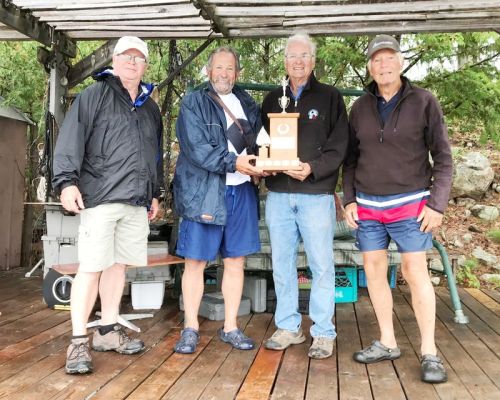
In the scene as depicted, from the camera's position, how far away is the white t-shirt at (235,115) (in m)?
3.32

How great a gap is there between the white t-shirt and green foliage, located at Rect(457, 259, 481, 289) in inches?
162

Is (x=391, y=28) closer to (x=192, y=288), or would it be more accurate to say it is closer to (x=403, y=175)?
(x=403, y=175)

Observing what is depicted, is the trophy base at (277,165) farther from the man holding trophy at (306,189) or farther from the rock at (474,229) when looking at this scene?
the rock at (474,229)

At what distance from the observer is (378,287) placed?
10.3 feet

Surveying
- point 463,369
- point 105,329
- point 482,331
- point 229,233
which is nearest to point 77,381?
point 105,329

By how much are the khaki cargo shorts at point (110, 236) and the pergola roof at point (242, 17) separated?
5.62 ft

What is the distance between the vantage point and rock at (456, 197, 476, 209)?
8.80 meters

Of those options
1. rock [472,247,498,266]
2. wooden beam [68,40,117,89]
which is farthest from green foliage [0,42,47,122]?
rock [472,247,498,266]

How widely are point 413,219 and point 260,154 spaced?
93 centimetres

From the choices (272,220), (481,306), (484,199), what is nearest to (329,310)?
(272,220)

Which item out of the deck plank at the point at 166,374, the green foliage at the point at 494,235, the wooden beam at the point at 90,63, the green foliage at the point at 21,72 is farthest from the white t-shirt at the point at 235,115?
the green foliage at the point at 494,235

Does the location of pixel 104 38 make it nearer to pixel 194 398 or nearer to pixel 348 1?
pixel 348 1

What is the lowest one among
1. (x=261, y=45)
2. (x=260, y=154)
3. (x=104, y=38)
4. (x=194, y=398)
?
(x=194, y=398)

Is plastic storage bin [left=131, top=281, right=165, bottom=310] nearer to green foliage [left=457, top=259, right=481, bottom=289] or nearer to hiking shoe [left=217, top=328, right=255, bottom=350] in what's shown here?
hiking shoe [left=217, top=328, right=255, bottom=350]
